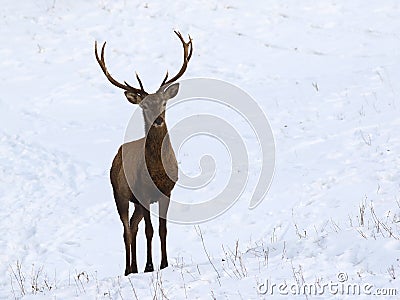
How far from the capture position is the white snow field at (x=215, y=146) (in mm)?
5984

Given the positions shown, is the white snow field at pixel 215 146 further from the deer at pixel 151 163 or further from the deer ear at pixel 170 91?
the deer ear at pixel 170 91

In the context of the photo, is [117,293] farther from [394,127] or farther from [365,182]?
[394,127]

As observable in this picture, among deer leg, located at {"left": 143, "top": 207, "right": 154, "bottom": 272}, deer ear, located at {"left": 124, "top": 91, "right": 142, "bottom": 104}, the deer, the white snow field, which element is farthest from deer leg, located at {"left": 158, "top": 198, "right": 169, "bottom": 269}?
deer ear, located at {"left": 124, "top": 91, "right": 142, "bottom": 104}

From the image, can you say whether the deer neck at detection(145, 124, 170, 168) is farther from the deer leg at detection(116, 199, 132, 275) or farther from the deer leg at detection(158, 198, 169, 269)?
the deer leg at detection(116, 199, 132, 275)

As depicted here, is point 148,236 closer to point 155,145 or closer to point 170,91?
point 155,145

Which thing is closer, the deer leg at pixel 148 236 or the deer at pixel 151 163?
the deer at pixel 151 163

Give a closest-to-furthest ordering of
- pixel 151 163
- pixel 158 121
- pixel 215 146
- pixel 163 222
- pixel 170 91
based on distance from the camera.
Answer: pixel 158 121
pixel 151 163
pixel 170 91
pixel 163 222
pixel 215 146

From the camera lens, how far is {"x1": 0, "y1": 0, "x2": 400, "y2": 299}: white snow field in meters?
5.98

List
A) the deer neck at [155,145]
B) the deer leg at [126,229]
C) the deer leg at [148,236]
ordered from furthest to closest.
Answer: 1. the deer leg at [126,229]
2. the deer leg at [148,236]
3. the deer neck at [155,145]

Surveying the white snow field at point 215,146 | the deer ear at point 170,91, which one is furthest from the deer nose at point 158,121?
the white snow field at point 215,146

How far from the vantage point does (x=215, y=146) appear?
11.9m

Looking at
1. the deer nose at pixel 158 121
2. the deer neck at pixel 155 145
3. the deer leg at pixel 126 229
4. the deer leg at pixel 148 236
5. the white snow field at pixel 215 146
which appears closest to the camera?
the white snow field at pixel 215 146

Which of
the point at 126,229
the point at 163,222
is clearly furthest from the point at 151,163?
the point at 126,229

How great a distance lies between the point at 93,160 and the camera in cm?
1166
